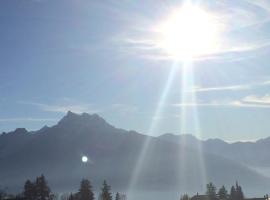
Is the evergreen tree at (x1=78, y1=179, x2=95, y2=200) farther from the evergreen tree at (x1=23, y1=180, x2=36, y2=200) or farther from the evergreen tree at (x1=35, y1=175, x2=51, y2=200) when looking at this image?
the evergreen tree at (x1=23, y1=180, x2=36, y2=200)

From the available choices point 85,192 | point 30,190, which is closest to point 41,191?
point 30,190

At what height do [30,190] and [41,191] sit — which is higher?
[30,190]

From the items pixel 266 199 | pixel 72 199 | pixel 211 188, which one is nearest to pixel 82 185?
pixel 72 199

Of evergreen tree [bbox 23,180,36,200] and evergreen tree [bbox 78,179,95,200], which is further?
evergreen tree [bbox 23,180,36,200]

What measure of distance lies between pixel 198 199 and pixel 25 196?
84.9m

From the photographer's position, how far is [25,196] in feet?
371

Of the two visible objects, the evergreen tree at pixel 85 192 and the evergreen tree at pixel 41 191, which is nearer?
the evergreen tree at pixel 85 192

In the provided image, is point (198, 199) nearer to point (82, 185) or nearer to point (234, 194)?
point (234, 194)

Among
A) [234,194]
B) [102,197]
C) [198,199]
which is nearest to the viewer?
[102,197]

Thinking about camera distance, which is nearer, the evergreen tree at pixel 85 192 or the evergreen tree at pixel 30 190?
the evergreen tree at pixel 85 192

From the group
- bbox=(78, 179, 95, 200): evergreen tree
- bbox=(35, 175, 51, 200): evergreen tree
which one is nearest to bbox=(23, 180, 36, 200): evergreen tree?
bbox=(35, 175, 51, 200): evergreen tree

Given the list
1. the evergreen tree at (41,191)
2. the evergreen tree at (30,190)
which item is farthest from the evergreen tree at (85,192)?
the evergreen tree at (30,190)

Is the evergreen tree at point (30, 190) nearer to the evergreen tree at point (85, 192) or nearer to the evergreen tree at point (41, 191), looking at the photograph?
the evergreen tree at point (41, 191)

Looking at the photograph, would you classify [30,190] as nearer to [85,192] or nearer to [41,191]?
[41,191]
